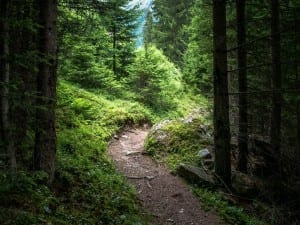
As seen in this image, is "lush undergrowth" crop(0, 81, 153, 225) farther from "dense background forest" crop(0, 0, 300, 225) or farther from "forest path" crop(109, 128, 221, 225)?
"forest path" crop(109, 128, 221, 225)

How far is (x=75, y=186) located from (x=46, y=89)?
244 centimetres

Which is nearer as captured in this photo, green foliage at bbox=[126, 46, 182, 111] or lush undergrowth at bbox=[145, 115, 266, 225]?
lush undergrowth at bbox=[145, 115, 266, 225]

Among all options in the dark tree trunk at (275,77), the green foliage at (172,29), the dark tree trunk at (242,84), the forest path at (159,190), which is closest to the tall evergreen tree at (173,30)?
the green foliage at (172,29)

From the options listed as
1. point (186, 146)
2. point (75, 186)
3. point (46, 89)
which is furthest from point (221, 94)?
point (46, 89)

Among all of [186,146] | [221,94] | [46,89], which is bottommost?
[186,146]

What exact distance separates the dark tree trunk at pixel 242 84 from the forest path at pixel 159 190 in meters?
2.67

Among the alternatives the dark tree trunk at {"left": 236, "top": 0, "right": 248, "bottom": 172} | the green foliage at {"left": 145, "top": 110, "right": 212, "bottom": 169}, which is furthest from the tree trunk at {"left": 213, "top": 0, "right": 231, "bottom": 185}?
the green foliage at {"left": 145, "top": 110, "right": 212, "bottom": 169}

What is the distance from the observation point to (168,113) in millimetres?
22562

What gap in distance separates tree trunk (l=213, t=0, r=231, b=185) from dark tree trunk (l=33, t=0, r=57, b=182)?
494 cm

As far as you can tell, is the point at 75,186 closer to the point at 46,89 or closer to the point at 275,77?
the point at 46,89

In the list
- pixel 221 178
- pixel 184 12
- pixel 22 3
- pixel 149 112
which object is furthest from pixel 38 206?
pixel 184 12

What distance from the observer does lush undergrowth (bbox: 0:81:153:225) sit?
18.7 ft

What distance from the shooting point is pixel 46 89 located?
22.6 ft

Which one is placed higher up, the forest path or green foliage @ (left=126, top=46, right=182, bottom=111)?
green foliage @ (left=126, top=46, right=182, bottom=111)
